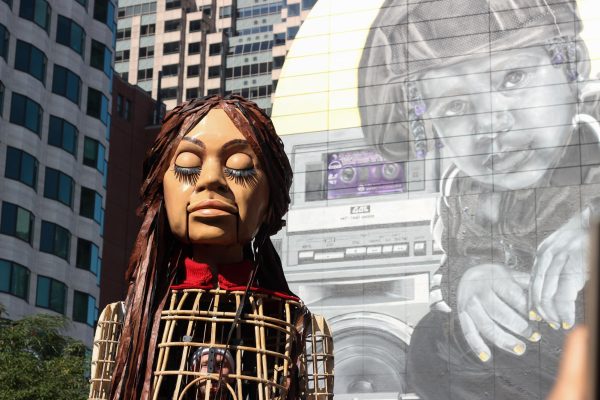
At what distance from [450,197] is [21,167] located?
17.1 m

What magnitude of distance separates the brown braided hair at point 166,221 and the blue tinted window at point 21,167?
32283 mm

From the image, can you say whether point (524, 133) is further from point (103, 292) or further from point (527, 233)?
point (103, 292)

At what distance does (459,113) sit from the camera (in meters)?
46.8

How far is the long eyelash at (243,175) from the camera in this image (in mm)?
4934

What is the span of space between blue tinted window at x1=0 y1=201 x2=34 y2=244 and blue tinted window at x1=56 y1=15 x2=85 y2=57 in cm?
624

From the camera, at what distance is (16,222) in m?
36.1

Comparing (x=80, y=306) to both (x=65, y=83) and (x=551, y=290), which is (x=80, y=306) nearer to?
(x=65, y=83)

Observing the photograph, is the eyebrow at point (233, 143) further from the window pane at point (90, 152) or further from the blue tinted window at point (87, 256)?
the window pane at point (90, 152)

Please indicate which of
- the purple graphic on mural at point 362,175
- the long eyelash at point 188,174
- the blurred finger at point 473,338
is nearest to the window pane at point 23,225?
the purple graphic on mural at point 362,175

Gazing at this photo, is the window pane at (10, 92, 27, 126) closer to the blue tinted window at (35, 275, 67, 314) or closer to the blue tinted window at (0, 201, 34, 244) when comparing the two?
the blue tinted window at (0, 201, 34, 244)

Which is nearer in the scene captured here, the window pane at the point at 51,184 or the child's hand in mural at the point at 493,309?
the window pane at the point at 51,184

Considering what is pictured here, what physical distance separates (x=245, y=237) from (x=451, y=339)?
40.2 metres

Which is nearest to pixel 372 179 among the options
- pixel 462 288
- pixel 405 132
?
pixel 405 132

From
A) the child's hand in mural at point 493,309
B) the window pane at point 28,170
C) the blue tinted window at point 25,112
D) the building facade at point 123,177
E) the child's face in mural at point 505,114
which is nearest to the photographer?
the window pane at point 28,170
